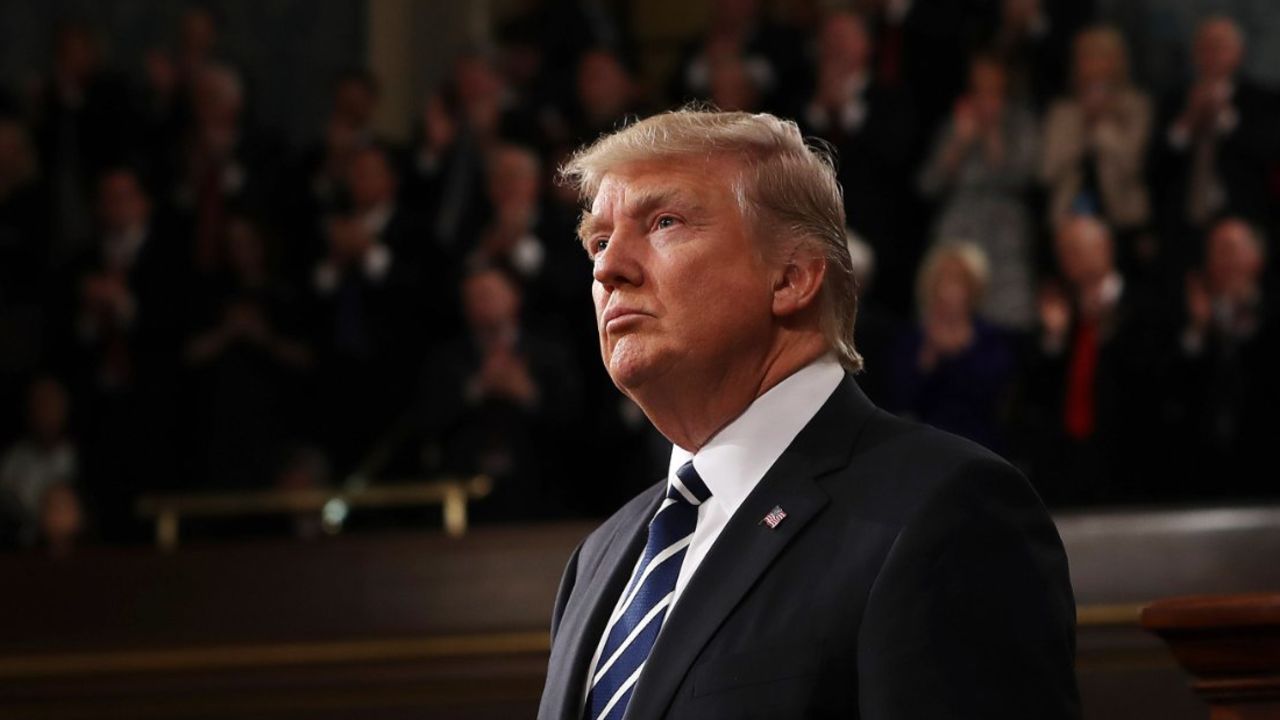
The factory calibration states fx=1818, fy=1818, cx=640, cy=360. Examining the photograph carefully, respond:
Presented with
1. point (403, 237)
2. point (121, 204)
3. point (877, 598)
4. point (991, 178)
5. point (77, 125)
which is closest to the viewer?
point (877, 598)

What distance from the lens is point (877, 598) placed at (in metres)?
1.64

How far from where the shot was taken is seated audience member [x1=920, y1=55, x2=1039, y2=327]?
5.91m

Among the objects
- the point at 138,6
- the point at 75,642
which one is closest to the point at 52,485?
the point at 75,642

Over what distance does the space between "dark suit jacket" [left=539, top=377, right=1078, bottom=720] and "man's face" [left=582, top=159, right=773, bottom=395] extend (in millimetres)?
138

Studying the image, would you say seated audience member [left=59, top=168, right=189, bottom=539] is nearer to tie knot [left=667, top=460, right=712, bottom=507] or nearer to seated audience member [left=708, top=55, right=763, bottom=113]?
seated audience member [left=708, top=55, right=763, bottom=113]

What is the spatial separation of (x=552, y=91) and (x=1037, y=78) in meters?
1.85

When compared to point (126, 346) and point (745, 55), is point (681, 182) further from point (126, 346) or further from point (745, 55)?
point (126, 346)

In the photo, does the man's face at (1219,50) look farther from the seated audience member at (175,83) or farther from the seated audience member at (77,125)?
the seated audience member at (77,125)

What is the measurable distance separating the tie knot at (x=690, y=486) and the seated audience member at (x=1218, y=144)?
13.3ft

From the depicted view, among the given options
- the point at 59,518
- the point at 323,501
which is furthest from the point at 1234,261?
the point at 59,518

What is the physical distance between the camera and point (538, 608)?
421 centimetres

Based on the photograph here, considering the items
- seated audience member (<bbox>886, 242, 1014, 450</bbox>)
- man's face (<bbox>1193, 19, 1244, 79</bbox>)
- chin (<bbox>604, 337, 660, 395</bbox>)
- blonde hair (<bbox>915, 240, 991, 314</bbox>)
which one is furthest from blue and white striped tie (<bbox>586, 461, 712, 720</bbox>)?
man's face (<bbox>1193, 19, 1244, 79</bbox>)

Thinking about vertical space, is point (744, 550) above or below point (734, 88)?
above

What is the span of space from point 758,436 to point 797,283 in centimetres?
17
